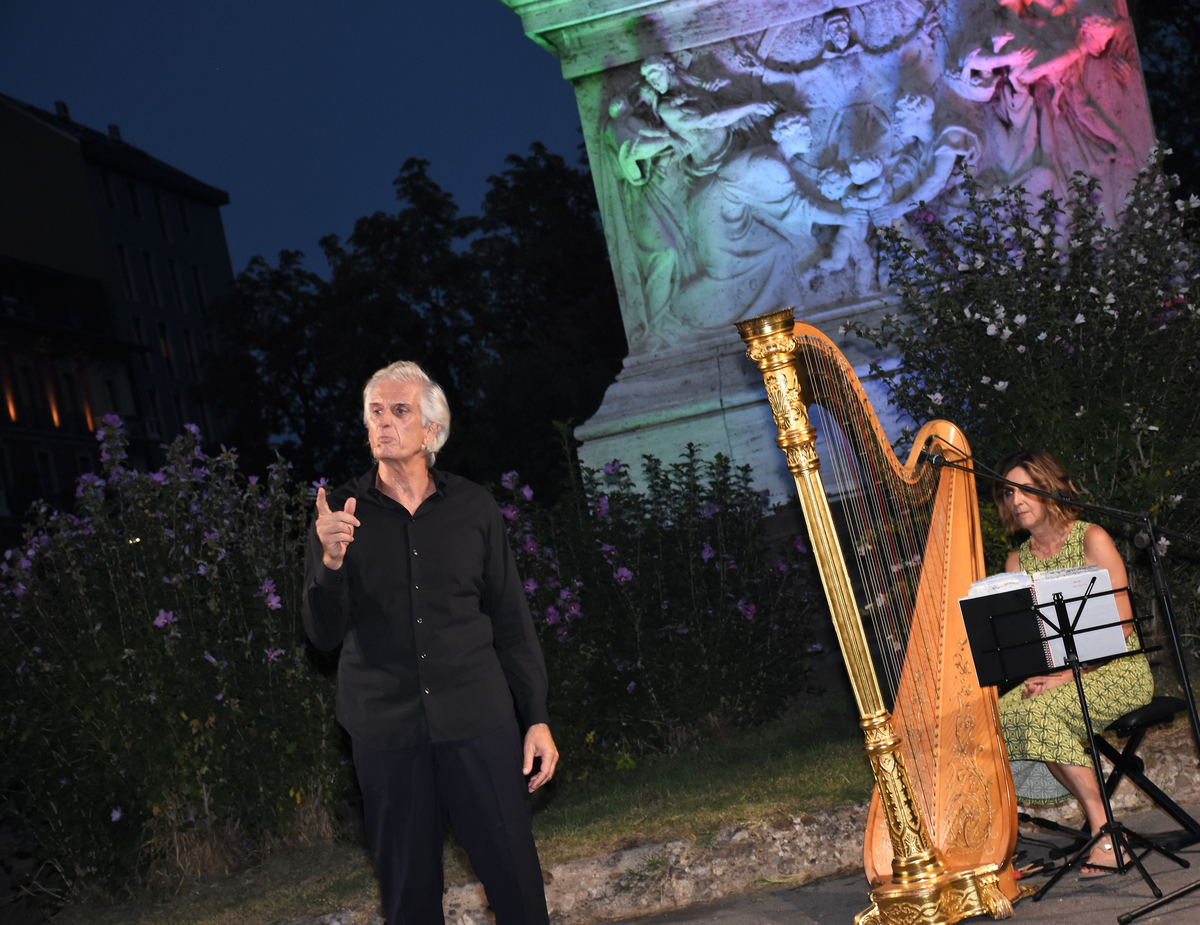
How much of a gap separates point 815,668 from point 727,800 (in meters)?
2.62

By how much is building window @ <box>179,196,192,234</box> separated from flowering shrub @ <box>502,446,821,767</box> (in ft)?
154

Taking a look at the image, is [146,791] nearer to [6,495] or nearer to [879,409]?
[879,409]

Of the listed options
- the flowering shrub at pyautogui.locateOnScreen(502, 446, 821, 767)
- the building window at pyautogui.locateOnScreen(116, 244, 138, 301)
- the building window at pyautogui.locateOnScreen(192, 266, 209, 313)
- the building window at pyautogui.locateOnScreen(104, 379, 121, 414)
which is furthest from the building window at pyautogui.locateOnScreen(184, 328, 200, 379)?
the flowering shrub at pyautogui.locateOnScreen(502, 446, 821, 767)

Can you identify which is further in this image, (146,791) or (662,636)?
(662,636)

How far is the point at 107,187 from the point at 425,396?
154 feet

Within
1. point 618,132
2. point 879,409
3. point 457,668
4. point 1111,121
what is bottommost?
point 457,668

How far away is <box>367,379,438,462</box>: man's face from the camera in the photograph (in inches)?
141

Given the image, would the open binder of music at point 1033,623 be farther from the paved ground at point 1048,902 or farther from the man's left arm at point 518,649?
the man's left arm at point 518,649

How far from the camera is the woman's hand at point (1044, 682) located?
4844 millimetres

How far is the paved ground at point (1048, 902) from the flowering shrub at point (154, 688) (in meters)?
2.12

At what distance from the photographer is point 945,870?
403 centimetres

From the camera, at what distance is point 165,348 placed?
1951 inches

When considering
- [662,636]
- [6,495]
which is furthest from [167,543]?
[6,495]

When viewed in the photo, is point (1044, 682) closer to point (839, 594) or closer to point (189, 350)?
point (839, 594)
